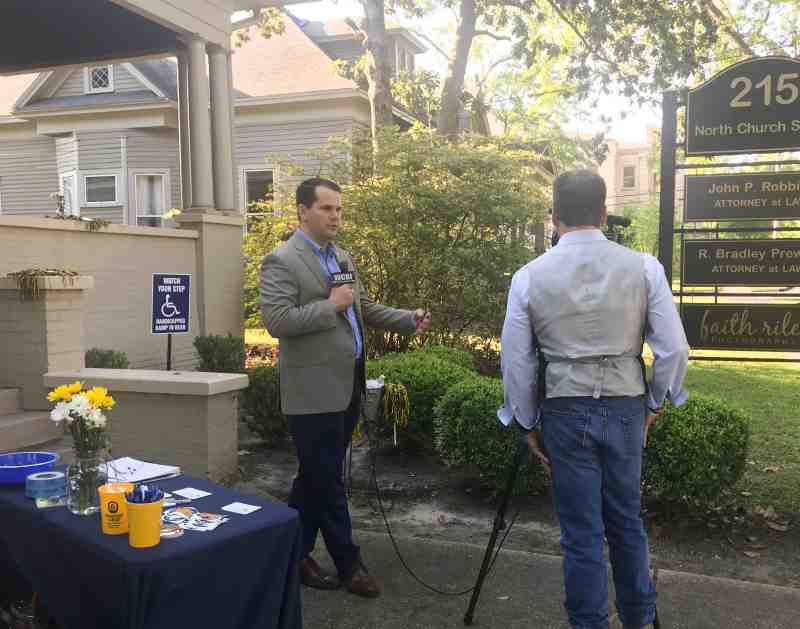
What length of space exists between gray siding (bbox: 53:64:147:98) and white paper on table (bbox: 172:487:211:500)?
18.2 meters

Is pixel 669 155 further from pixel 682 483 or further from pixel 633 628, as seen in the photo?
pixel 633 628

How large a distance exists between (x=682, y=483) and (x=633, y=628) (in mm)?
1804

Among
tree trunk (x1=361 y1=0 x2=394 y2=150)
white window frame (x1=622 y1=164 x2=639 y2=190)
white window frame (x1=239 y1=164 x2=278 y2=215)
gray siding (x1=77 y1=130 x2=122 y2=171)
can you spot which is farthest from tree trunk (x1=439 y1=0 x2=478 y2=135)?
white window frame (x1=622 y1=164 x2=639 y2=190)

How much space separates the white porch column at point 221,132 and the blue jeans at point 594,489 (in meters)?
8.40

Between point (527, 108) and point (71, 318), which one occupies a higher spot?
point (527, 108)

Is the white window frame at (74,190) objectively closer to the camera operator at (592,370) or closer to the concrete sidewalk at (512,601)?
the concrete sidewalk at (512,601)

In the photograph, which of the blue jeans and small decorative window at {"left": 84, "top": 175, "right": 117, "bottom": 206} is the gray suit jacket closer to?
the blue jeans

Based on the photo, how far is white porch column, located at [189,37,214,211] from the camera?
10.1m

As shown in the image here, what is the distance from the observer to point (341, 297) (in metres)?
3.65

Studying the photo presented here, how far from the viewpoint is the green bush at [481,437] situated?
529 cm

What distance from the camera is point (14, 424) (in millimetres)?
5527

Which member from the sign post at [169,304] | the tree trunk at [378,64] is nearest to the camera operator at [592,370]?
the sign post at [169,304]

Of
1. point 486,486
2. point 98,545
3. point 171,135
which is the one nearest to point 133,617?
point 98,545

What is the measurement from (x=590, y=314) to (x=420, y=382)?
362cm
